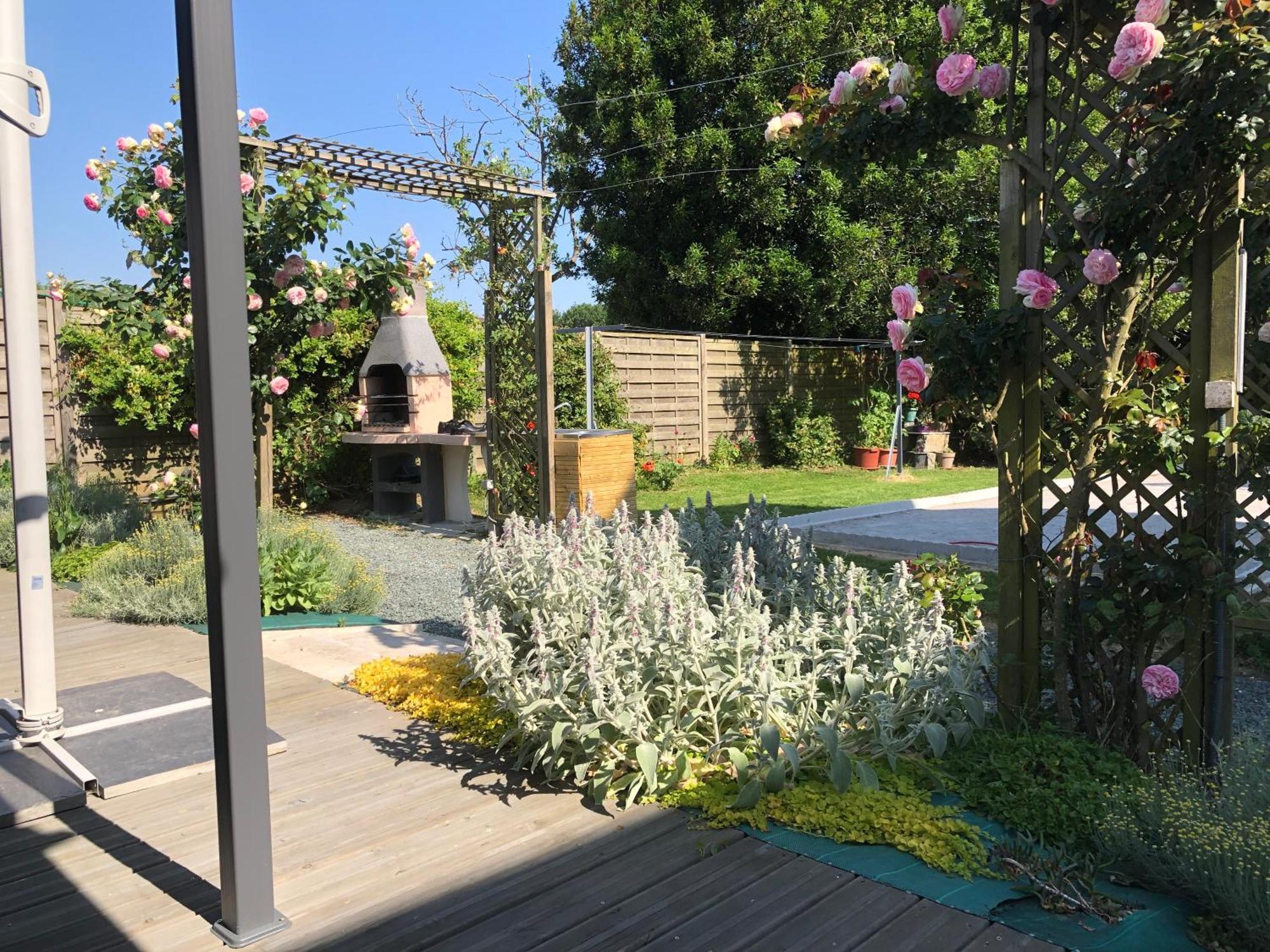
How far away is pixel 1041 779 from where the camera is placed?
2666 mm

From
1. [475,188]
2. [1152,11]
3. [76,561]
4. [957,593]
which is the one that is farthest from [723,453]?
[1152,11]

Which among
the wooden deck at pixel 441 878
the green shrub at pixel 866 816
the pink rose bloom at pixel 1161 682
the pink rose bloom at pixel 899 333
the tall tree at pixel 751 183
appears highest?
the tall tree at pixel 751 183

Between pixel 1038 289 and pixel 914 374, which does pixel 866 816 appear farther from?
pixel 1038 289

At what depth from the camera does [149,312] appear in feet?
22.6

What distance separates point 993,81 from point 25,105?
10.4 ft

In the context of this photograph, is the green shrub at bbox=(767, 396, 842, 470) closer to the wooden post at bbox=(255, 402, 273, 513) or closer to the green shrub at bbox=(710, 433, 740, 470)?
the green shrub at bbox=(710, 433, 740, 470)

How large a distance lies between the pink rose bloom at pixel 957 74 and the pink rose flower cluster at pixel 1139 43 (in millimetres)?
459

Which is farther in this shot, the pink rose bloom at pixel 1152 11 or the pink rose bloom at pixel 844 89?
the pink rose bloom at pixel 844 89

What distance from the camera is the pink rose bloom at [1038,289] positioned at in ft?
9.20

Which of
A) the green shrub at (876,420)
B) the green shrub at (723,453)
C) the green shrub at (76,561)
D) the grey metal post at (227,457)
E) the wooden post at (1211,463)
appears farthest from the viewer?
the green shrub at (876,420)

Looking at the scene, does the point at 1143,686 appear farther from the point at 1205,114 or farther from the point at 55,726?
the point at 55,726

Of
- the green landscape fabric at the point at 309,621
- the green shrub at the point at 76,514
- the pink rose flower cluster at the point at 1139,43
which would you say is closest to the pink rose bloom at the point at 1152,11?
the pink rose flower cluster at the point at 1139,43

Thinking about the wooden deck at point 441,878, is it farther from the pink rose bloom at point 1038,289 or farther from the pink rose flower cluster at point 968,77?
the pink rose flower cluster at point 968,77

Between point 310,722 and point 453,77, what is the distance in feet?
58.4
